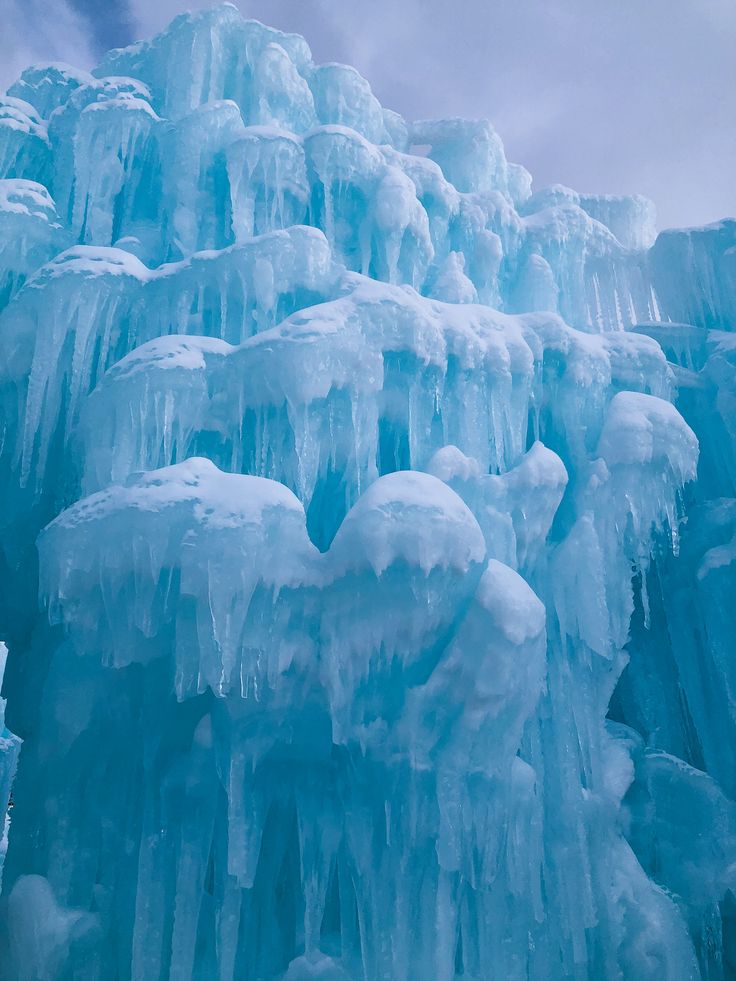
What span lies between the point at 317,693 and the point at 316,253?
5.30 m

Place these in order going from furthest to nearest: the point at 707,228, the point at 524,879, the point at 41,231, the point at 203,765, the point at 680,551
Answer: the point at 707,228, the point at 680,551, the point at 41,231, the point at 203,765, the point at 524,879

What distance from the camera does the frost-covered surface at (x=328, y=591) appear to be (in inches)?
253

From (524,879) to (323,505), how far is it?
4083 mm

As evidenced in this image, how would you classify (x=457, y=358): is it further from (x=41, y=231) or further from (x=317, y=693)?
(x=41, y=231)

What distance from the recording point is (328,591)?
6535 millimetres

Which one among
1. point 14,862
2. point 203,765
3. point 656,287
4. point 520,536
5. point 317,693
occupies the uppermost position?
point 656,287

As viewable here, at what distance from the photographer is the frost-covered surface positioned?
253 inches

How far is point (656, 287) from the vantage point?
12961 mm

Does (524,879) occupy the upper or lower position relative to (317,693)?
lower

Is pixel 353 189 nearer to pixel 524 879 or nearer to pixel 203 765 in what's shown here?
pixel 203 765

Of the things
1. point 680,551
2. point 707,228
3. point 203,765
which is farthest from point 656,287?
point 203,765

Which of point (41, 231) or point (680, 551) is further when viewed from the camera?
point (680, 551)

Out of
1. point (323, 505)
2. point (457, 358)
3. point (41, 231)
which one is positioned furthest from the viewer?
point (41, 231)

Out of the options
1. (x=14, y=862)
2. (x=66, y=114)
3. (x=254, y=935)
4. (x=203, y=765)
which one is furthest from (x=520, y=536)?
(x=66, y=114)
